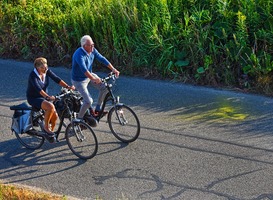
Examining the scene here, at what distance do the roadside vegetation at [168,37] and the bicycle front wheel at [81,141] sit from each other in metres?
3.99

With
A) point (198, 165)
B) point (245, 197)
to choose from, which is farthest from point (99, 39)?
point (245, 197)

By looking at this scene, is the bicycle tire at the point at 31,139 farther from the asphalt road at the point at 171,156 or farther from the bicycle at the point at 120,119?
the bicycle at the point at 120,119

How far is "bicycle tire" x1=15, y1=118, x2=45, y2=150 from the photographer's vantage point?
905 centimetres

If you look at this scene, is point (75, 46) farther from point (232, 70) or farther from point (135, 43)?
point (232, 70)

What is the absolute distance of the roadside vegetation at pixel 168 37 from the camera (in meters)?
11.9

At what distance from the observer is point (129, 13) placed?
13.4m

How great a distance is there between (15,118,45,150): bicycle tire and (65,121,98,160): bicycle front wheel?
0.59m

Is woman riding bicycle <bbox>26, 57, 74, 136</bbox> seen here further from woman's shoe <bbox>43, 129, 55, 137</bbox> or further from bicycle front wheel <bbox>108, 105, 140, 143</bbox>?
bicycle front wheel <bbox>108, 105, 140, 143</bbox>

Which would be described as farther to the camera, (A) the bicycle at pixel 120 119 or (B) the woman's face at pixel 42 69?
(A) the bicycle at pixel 120 119

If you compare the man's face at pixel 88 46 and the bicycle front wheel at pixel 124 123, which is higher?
the man's face at pixel 88 46

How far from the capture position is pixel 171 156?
28.0ft

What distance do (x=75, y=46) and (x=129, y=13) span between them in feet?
5.65

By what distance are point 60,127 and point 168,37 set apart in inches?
183

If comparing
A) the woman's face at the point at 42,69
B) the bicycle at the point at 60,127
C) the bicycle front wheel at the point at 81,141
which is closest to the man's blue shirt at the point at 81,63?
the bicycle at the point at 60,127
